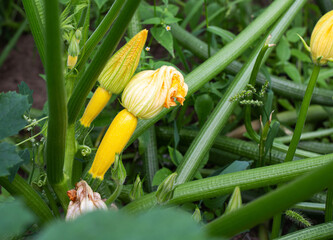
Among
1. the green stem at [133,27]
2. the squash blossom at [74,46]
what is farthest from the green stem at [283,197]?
the green stem at [133,27]

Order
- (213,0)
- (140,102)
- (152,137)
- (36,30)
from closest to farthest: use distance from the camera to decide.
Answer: (140,102) → (36,30) → (152,137) → (213,0)

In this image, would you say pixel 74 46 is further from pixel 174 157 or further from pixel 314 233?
pixel 314 233

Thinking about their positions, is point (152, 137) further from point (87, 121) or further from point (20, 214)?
point (20, 214)

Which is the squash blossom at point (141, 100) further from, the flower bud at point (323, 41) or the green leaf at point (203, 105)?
the green leaf at point (203, 105)

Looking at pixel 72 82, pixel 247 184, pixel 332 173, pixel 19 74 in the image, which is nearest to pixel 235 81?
pixel 247 184

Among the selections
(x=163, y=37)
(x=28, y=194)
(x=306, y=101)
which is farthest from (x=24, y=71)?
(x=306, y=101)
